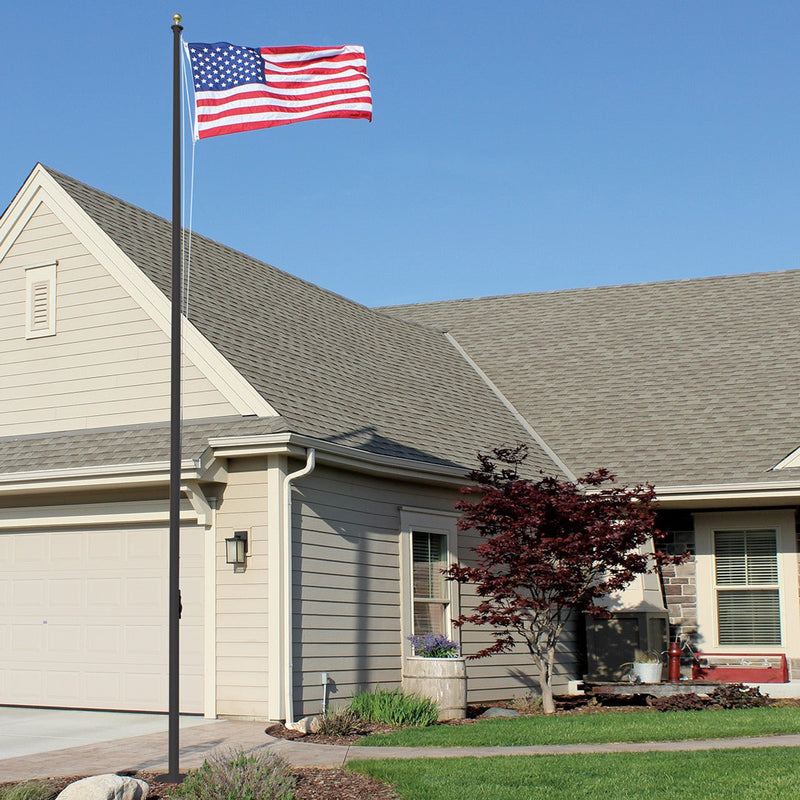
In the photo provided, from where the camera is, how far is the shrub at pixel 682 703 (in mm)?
13812

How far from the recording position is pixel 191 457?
12.6 m

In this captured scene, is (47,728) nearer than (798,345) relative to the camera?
Yes

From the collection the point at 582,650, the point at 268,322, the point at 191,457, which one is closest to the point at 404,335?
the point at 268,322

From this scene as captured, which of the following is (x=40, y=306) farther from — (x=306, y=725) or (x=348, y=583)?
(x=306, y=725)

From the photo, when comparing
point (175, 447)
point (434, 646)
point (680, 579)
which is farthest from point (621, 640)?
point (175, 447)

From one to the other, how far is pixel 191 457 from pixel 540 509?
13.5 ft

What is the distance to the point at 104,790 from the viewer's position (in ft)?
26.5

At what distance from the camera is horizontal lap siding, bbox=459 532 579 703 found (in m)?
15.5

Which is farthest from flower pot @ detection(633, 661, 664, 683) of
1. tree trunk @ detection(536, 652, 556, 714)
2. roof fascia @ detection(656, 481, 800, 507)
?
roof fascia @ detection(656, 481, 800, 507)

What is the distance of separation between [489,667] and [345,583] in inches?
123

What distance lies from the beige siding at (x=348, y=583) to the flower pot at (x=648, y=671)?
6.77 feet

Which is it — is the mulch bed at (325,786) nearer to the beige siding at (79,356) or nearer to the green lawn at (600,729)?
the green lawn at (600,729)

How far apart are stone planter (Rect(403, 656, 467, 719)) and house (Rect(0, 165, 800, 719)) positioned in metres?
0.51

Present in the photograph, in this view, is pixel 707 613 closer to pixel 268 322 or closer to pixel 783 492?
pixel 783 492
